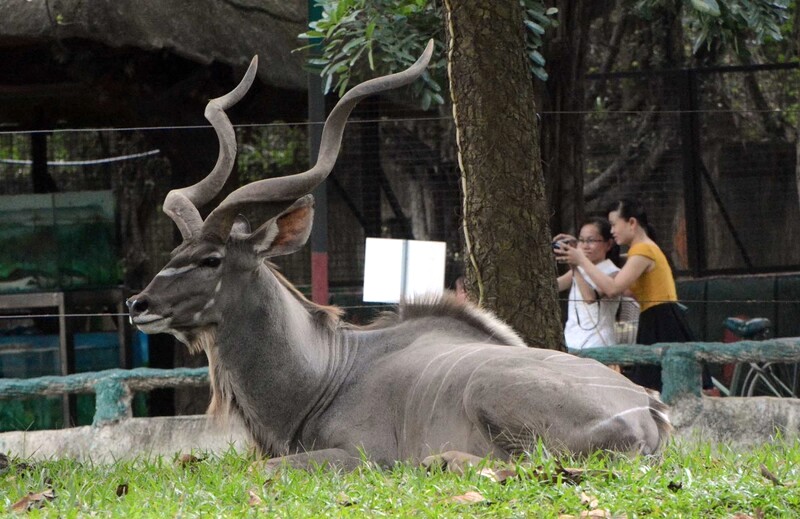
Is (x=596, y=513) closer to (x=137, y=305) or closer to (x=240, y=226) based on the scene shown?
(x=137, y=305)

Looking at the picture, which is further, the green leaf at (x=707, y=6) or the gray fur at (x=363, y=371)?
the green leaf at (x=707, y=6)

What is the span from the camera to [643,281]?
766cm

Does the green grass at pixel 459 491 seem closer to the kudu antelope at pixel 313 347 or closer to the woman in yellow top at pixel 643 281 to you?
the kudu antelope at pixel 313 347

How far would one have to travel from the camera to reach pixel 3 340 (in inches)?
322

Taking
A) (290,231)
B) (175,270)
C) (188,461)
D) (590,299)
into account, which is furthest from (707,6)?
(188,461)

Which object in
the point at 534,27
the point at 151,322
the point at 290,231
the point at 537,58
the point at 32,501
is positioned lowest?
the point at 32,501

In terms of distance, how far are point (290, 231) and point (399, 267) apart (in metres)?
2.04

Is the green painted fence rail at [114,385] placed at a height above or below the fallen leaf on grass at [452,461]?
below

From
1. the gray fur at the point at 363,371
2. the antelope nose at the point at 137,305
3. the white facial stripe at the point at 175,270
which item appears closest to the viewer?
the gray fur at the point at 363,371

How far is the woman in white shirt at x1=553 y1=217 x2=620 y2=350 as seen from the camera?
7574mm

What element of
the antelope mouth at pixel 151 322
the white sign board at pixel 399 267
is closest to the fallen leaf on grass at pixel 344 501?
the antelope mouth at pixel 151 322

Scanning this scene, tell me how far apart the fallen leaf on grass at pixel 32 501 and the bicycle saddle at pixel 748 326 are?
4.90 m

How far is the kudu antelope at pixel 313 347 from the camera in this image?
516cm

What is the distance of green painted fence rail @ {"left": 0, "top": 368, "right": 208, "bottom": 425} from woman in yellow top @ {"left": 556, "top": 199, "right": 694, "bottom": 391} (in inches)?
91.4
